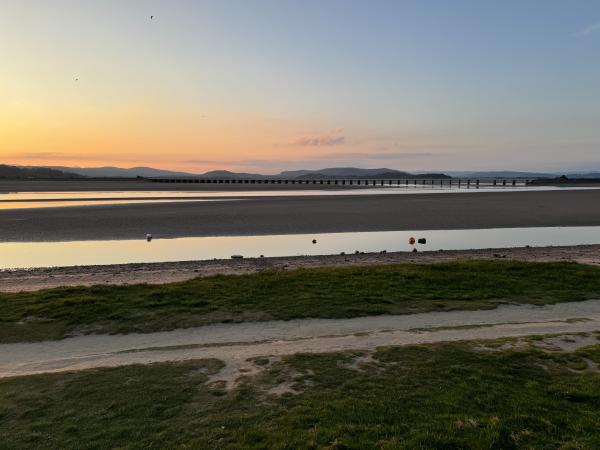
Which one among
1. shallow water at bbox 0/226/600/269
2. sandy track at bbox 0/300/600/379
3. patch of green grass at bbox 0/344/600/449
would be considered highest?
patch of green grass at bbox 0/344/600/449

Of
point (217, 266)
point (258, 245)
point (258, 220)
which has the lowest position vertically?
point (258, 245)

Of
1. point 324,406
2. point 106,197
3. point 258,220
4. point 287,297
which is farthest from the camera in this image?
point 106,197

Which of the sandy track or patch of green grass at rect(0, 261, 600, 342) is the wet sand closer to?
patch of green grass at rect(0, 261, 600, 342)

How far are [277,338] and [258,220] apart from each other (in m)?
24.3

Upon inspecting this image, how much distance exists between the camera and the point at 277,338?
8891 millimetres

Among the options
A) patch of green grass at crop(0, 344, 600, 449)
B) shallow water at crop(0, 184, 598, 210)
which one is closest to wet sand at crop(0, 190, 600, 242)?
shallow water at crop(0, 184, 598, 210)

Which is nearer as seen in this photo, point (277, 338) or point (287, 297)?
point (277, 338)

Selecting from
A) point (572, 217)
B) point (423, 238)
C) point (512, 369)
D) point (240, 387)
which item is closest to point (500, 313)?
point (512, 369)

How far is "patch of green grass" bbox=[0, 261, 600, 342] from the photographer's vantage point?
9.99 metres

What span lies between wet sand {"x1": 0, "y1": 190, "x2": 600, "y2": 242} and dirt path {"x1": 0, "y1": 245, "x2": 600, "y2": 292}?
8740mm

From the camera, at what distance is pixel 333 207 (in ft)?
139

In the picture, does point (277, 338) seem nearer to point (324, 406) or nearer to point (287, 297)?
point (287, 297)

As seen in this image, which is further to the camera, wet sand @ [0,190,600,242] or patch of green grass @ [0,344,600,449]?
wet sand @ [0,190,600,242]

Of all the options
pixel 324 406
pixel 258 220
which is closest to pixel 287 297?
pixel 324 406
